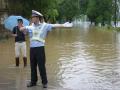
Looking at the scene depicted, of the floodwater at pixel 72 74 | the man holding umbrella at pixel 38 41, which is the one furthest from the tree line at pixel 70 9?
the man holding umbrella at pixel 38 41

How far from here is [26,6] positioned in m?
48.0

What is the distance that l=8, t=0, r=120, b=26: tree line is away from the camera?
158ft

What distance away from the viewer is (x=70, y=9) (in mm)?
132375

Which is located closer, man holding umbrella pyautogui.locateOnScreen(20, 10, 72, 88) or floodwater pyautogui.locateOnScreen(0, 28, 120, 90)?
man holding umbrella pyautogui.locateOnScreen(20, 10, 72, 88)

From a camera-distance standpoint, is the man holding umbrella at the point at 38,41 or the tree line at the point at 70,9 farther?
the tree line at the point at 70,9

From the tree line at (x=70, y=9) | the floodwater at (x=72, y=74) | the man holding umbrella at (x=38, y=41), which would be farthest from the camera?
the tree line at (x=70, y=9)

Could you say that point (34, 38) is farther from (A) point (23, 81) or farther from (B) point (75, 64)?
(B) point (75, 64)

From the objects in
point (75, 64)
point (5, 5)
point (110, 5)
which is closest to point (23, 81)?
point (75, 64)

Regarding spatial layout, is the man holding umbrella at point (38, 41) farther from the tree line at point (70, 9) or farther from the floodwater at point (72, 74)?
the tree line at point (70, 9)

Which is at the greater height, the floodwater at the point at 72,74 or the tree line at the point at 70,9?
the tree line at the point at 70,9

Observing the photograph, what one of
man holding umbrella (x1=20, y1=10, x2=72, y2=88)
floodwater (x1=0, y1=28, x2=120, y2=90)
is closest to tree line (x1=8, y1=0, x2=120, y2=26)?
floodwater (x1=0, y1=28, x2=120, y2=90)

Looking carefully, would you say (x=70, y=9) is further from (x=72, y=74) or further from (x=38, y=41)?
(x=38, y=41)

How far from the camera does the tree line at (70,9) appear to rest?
48125 millimetres

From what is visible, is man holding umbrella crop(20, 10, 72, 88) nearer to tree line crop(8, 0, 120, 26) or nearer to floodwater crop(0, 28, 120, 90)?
floodwater crop(0, 28, 120, 90)
